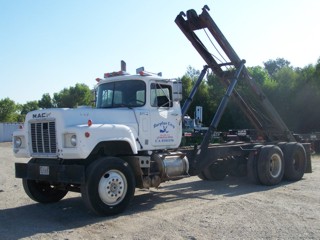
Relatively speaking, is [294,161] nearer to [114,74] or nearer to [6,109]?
[114,74]

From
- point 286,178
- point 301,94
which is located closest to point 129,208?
point 286,178

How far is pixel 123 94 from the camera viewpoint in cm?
998

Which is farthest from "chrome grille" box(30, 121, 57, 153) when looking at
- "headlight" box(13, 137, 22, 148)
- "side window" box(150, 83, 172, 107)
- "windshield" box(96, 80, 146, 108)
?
"side window" box(150, 83, 172, 107)

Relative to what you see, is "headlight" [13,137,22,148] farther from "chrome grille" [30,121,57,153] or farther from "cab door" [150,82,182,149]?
"cab door" [150,82,182,149]

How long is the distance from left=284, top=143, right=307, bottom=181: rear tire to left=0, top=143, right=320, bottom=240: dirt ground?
1.22 meters

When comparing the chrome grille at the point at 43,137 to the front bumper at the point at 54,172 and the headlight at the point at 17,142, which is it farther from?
the headlight at the point at 17,142

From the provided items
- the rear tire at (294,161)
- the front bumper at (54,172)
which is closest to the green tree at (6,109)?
the rear tire at (294,161)

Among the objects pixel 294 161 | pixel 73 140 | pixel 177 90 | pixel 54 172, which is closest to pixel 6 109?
pixel 294 161

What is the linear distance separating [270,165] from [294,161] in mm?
1591

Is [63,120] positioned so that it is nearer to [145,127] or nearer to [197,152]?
[145,127]

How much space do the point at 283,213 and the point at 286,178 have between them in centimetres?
529

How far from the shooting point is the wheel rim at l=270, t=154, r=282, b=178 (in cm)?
1255

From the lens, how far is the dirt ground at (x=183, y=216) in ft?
22.5

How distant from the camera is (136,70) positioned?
33.7 feet
